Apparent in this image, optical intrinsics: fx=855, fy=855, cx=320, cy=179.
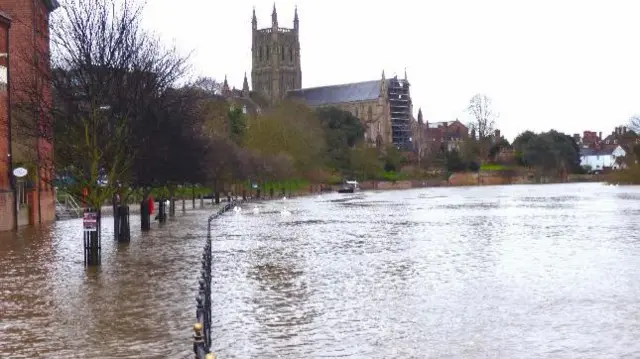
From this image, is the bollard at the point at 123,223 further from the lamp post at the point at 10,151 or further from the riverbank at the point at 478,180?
the riverbank at the point at 478,180

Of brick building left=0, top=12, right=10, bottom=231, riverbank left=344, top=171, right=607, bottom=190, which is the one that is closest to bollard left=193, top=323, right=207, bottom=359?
brick building left=0, top=12, right=10, bottom=231

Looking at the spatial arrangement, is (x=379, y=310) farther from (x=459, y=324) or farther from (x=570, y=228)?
(x=570, y=228)

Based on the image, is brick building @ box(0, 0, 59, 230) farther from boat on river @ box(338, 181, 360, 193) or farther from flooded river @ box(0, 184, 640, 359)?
boat on river @ box(338, 181, 360, 193)

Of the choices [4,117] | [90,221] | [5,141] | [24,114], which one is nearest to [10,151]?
[5,141]

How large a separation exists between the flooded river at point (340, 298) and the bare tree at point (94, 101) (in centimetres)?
277

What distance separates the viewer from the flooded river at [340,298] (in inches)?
446

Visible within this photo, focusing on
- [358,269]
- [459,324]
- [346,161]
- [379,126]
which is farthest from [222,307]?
[379,126]

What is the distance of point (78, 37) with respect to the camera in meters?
26.0

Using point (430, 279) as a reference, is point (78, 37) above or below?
above

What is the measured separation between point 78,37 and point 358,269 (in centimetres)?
1212

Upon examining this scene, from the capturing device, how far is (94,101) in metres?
24.5

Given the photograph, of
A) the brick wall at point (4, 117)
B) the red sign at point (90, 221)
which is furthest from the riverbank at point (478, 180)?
the red sign at point (90, 221)

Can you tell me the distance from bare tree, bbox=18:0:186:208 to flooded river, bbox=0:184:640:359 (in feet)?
9.09

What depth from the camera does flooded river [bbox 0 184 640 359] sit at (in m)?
11.3
